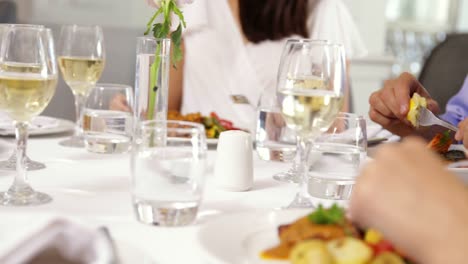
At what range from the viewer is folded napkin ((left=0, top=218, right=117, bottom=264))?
1.96ft

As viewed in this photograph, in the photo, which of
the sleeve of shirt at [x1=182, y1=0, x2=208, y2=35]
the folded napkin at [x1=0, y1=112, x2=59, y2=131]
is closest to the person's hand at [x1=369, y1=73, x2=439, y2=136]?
the folded napkin at [x1=0, y1=112, x2=59, y2=131]

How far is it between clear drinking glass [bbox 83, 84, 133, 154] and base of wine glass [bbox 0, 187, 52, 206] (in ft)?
1.22

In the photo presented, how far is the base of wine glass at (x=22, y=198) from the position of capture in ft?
3.20

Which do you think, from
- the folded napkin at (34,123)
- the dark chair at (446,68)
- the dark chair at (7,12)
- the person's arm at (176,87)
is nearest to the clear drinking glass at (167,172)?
the folded napkin at (34,123)

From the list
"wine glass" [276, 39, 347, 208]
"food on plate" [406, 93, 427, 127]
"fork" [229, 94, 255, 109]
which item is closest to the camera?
"wine glass" [276, 39, 347, 208]

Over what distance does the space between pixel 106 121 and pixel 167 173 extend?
0.56m

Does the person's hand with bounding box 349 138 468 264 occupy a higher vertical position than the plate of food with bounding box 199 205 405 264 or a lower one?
higher

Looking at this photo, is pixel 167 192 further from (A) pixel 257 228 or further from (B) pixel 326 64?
(B) pixel 326 64

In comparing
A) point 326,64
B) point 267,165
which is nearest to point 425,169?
point 326,64

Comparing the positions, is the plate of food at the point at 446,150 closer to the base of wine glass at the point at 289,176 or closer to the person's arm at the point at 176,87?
the base of wine glass at the point at 289,176

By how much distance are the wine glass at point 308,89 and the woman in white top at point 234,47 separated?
5.36ft

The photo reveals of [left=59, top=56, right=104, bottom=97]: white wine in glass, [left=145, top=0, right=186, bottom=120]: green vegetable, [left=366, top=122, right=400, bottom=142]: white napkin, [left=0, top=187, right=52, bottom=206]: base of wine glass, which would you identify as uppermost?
[left=145, top=0, right=186, bottom=120]: green vegetable

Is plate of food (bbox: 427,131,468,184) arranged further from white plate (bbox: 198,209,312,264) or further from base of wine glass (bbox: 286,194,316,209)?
white plate (bbox: 198,209,312,264)

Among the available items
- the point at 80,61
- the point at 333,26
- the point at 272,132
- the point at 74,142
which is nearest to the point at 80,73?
the point at 80,61
